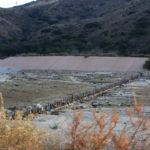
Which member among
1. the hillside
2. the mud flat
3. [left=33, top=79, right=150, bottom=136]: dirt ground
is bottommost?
[left=33, top=79, right=150, bottom=136]: dirt ground

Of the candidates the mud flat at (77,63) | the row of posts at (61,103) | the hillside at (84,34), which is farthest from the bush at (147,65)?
the row of posts at (61,103)

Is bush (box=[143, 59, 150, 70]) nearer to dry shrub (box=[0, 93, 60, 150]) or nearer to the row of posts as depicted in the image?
the row of posts

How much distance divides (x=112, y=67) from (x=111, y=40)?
82.7ft

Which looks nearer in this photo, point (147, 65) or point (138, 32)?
point (147, 65)

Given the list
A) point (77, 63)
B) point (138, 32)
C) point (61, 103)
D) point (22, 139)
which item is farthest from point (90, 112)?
point (138, 32)

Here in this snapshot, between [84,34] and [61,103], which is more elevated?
[84,34]

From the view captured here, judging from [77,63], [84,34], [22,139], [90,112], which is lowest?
[90,112]

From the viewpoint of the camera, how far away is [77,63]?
42.3 m

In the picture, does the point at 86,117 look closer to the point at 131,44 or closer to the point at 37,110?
the point at 37,110

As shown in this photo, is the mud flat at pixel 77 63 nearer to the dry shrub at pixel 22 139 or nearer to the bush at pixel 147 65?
the bush at pixel 147 65

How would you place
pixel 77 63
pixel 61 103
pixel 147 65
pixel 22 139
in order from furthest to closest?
pixel 77 63, pixel 147 65, pixel 61 103, pixel 22 139

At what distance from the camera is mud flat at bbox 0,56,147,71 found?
38.3 m

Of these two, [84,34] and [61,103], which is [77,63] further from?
[84,34]

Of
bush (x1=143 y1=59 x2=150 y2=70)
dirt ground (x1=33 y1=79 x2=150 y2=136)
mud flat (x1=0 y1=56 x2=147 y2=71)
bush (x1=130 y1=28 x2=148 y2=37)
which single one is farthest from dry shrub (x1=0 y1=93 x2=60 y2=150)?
bush (x1=130 y1=28 x2=148 y2=37)
